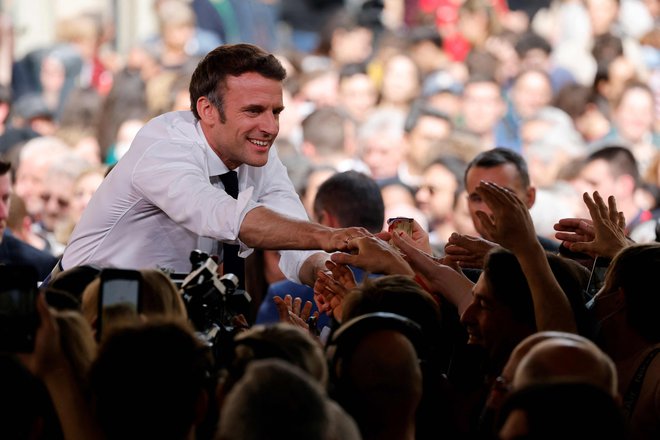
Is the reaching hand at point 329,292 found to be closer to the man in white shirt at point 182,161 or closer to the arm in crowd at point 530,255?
the man in white shirt at point 182,161

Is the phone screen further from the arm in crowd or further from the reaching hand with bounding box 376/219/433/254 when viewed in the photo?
the reaching hand with bounding box 376/219/433/254

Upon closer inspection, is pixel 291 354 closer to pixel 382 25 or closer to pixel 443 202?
pixel 443 202

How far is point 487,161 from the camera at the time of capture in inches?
265

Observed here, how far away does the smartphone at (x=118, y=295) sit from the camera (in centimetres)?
352

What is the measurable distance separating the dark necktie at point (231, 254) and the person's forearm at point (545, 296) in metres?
1.28

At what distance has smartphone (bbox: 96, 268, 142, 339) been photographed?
352cm

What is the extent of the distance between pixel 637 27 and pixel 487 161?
26.8 feet

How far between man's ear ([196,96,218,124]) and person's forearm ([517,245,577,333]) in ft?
4.92

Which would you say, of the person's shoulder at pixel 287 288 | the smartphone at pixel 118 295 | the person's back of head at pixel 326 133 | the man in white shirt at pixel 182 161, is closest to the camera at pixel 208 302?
the smartphone at pixel 118 295

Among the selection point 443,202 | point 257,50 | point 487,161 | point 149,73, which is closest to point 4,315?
point 257,50

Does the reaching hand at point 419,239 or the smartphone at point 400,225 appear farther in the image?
the reaching hand at point 419,239

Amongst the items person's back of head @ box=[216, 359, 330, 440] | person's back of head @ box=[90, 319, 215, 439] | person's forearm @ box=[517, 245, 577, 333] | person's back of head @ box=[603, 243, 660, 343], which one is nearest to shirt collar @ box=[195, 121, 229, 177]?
person's forearm @ box=[517, 245, 577, 333]

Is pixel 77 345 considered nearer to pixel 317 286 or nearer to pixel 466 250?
pixel 317 286

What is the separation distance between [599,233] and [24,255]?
2997 mm
